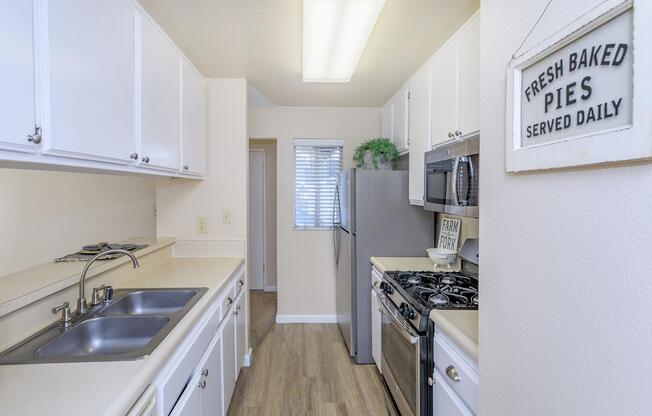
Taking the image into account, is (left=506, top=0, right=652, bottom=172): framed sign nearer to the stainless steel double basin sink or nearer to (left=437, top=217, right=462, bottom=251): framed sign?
the stainless steel double basin sink

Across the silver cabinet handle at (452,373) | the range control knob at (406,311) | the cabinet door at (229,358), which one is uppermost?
the range control knob at (406,311)

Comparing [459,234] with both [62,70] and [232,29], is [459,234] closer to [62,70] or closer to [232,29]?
[232,29]

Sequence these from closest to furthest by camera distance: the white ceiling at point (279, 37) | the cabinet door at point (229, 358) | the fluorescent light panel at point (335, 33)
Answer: the fluorescent light panel at point (335, 33)
the white ceiling at point (279, 37)
the cabinet door at point (229, 358)

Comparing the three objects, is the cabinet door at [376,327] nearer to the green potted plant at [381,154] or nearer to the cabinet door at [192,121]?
the green potted plant at [381,154]

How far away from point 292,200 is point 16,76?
9.04 feet

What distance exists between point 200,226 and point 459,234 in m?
1.95

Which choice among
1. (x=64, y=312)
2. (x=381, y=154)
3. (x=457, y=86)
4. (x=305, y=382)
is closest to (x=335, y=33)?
(x=457, y=86)

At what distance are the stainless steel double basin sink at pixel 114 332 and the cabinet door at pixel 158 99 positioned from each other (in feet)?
2.26

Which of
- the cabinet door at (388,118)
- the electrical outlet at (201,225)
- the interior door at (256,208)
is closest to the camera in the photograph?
the electrical outlet at (201,225)

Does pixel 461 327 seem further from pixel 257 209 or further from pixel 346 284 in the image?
pixel 257 209

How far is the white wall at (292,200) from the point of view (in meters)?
3.54

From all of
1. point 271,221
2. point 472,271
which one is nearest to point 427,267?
point 472,271

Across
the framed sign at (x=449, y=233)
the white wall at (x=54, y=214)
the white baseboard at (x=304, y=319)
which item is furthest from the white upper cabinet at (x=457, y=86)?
the white wall at (x=54, y=214)

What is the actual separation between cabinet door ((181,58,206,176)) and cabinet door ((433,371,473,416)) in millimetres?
1840
